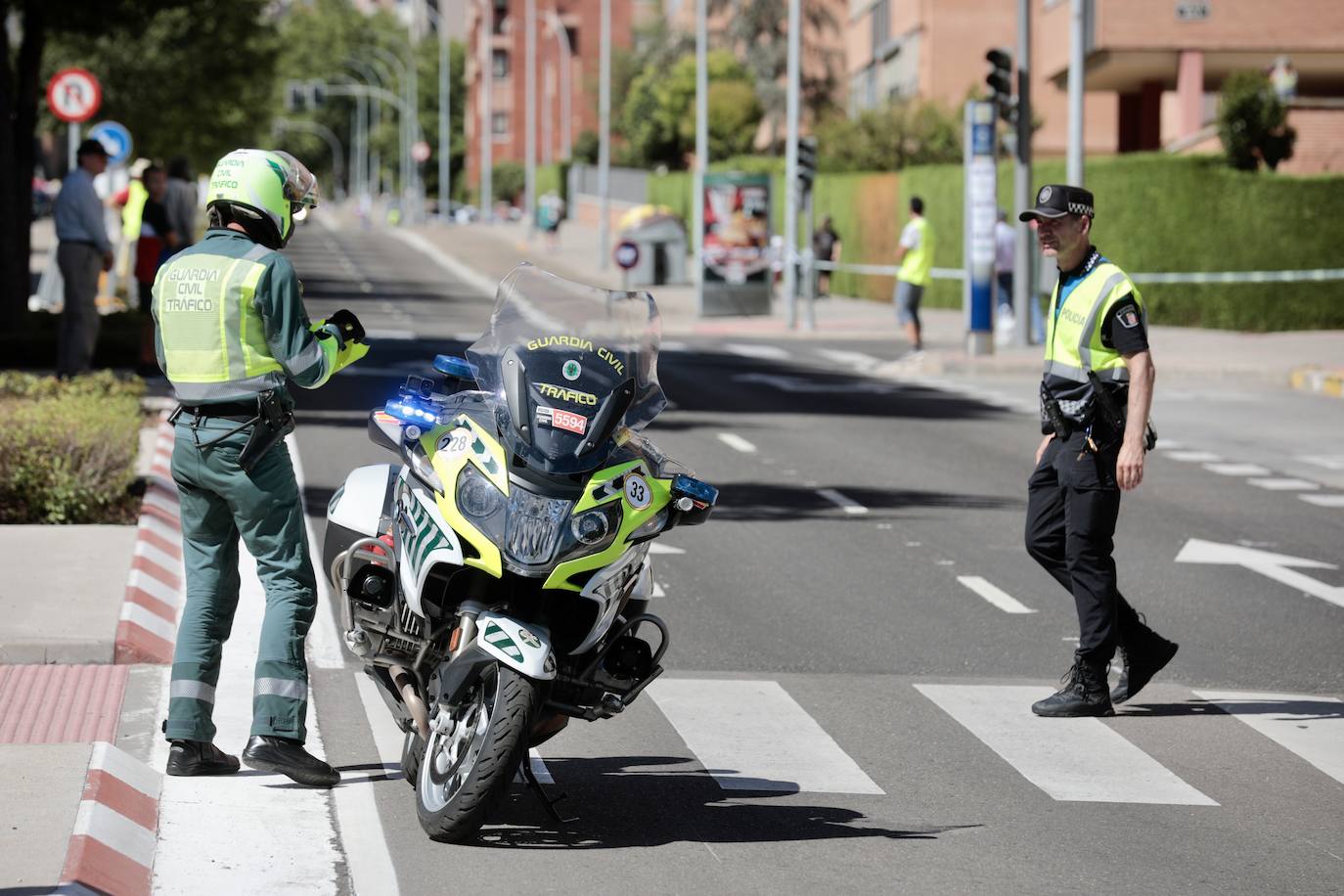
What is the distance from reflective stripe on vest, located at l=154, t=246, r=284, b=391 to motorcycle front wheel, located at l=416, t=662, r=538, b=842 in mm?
1287

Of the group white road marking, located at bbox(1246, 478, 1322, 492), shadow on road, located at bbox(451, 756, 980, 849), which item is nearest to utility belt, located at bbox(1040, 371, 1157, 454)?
shadow on road, located at bbox(451, 756, 980, 849)

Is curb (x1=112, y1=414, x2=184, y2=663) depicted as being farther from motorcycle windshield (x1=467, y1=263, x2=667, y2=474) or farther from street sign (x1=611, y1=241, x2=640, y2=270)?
street sign (x1=611, y1=241, x2=640, y2=270)

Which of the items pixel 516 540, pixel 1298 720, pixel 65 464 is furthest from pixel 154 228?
pixel 516 540

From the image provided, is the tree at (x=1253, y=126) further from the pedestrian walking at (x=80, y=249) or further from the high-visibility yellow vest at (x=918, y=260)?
the pedestrian walking at (x=80, y=249)

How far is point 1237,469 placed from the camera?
1708 cm

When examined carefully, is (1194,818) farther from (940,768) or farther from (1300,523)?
(1300,523)

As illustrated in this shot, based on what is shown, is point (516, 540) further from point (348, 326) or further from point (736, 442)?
point (736, 442)

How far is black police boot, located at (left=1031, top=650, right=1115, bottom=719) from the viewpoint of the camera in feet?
28.0

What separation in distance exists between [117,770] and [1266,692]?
4.61 metres

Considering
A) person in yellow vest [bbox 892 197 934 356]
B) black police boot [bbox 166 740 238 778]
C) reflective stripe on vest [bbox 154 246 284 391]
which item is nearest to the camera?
reflective stripe on vest [bbox 154 246 284 391]

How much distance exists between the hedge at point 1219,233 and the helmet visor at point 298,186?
26.8 metres

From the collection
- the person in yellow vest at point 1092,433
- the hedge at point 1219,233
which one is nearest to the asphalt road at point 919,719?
the person in yellow vest at point 1092,433

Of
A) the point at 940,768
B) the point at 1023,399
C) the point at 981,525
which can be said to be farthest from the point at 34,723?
the point at 1023,399

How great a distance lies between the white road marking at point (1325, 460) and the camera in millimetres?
17422
